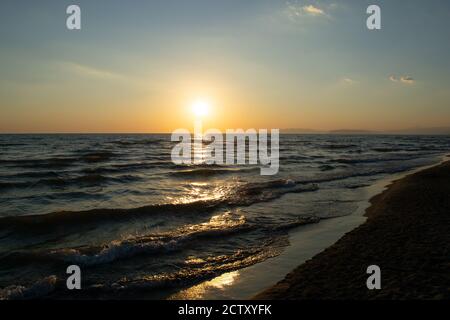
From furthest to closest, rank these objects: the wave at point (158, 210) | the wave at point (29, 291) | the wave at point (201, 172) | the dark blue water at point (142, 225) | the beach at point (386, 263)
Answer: the wave at point (201, 172), the wave at point (158, 210), the dark blue water at point (142, 225), the wave at point (29, 291), the beach at point (386, 263)

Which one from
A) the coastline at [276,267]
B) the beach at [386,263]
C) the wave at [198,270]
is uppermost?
the beach at [386,263]

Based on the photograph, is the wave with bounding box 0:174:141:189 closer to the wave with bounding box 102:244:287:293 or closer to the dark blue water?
the dark blue water

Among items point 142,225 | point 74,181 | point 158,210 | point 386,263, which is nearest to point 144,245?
point 142,225

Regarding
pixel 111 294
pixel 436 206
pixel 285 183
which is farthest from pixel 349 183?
pixel 111 294

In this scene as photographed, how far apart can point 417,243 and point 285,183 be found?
45.2ft

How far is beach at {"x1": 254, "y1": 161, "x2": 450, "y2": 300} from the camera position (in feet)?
22.2

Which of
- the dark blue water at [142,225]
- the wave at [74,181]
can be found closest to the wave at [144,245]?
the dark blue water at [142,225]

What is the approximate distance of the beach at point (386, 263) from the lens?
678cm

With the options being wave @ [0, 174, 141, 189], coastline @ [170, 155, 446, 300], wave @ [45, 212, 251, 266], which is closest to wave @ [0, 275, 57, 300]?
wave @ [45, 212, 251, 266]

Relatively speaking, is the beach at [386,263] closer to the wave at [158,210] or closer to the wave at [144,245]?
the wave at [144,245]

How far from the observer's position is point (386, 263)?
8258mm

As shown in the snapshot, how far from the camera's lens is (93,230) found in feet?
41.5

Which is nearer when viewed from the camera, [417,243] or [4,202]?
[417,243]

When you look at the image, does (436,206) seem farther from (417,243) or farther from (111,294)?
(111,294)
